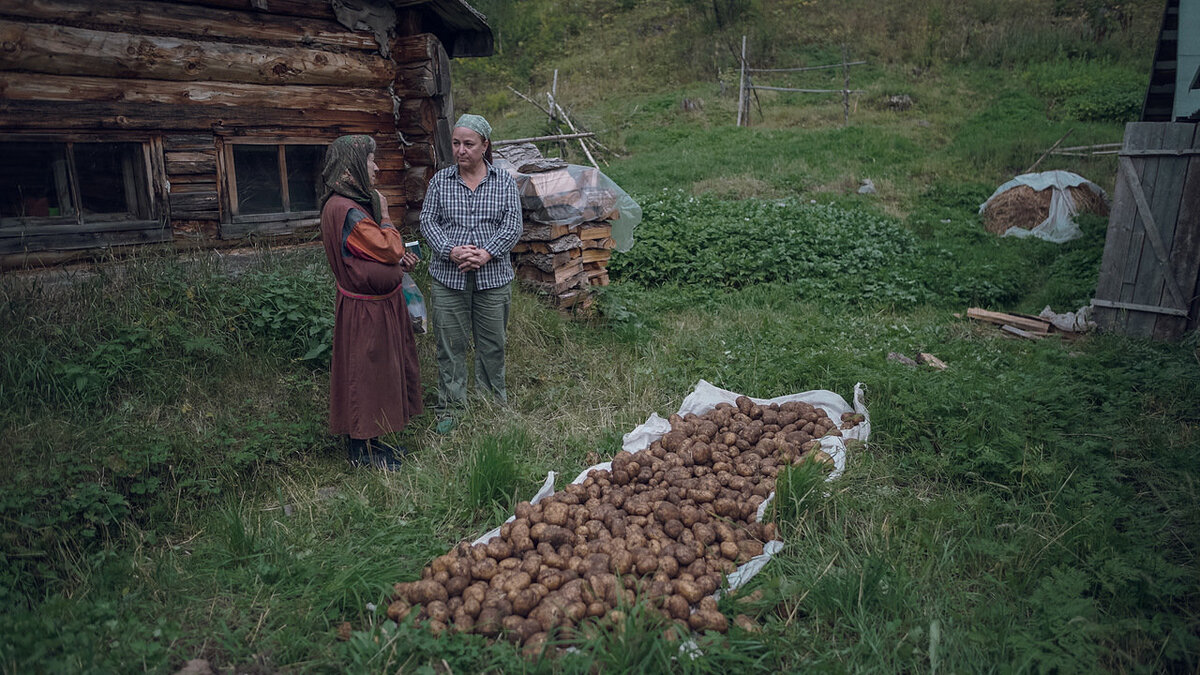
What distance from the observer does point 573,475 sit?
4332 mm

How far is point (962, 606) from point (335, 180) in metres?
3.91

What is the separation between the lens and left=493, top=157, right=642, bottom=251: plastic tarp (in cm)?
709

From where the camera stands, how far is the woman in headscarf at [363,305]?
429cm

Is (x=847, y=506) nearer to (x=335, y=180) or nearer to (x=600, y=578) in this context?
(x=600, y=578)

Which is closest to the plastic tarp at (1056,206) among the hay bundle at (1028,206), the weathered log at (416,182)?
the hay bundle at (1028,206)

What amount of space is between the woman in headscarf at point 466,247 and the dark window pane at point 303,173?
2180 mm

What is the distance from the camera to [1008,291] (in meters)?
8.81

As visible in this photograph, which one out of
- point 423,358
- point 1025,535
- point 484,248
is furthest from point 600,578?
point 423,358

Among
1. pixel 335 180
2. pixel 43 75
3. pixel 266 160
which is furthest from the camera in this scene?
pixel 266 160

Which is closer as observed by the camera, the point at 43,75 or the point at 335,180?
the point at 335,180

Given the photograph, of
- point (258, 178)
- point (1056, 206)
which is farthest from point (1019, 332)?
point (258, 178)

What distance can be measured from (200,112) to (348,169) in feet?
7.99

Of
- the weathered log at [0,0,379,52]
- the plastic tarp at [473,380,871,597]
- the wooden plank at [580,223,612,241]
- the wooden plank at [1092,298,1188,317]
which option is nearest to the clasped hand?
the plastic tarp at [473,380,871,597]

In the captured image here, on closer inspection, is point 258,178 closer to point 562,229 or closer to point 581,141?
point 562,229
